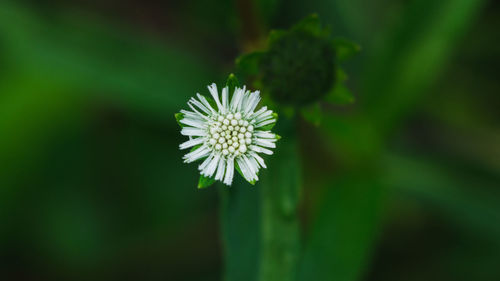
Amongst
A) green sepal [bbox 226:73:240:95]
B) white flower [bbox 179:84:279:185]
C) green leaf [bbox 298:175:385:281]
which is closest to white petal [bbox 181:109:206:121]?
white flower [bbox 179:84:279:185]

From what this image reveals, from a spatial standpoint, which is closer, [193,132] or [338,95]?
[193,132]

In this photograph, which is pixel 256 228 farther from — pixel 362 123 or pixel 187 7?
pixel 187 7

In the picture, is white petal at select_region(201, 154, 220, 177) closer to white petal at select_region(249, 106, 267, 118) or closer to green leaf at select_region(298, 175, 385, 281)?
white petal at select_region(249, 106, 267, 118)

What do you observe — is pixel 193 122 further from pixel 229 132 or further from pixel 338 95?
pixel 338 95

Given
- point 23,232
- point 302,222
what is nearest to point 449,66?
point 302,222

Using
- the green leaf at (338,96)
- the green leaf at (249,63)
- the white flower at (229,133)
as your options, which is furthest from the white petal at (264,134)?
the green leaf at (338,96)

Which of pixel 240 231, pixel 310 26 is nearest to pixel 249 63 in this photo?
pixel 310 26
